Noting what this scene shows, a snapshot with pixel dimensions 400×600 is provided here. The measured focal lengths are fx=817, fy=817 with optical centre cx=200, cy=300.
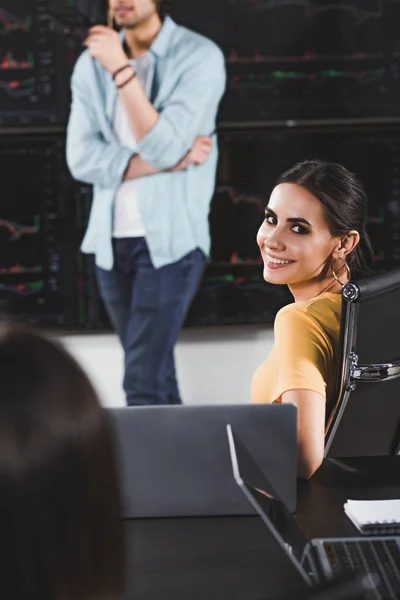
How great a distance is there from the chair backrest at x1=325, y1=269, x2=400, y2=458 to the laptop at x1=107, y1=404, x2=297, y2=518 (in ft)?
1.24

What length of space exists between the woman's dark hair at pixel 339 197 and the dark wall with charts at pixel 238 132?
1.29 metres

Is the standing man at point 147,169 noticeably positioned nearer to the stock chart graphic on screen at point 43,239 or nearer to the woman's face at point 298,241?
the stock chart graphic on screen at point 43,239

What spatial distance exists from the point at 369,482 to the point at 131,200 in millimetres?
1960

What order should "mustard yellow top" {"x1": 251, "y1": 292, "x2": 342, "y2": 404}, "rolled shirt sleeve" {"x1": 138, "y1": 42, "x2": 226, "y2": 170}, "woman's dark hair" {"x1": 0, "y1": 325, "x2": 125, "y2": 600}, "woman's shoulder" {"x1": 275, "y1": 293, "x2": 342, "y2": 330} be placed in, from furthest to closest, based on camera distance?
1. "rolled shirt sleeve" {"x1": 138, "y1": 42, "x2": 226, "y2": 170}
2. "woman's shoulder" {"x1": 275, "y1": 293, "x2": 342, "y2": 330}
3. "mustard yellow top" {"x1": 251, "y1": 292, "x2": 342, "y2": 404}
4. "woman's dark hair" {"x1": 0, "y1": 325, "x2": 125, "y2": 600}

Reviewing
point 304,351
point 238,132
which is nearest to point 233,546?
point 304,351

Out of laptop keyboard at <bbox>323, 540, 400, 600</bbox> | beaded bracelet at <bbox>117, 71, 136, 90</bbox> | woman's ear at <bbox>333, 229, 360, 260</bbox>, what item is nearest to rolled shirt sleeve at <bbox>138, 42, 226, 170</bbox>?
beaded bracelet at <bbox>117, 71, 136, 90</bbox>

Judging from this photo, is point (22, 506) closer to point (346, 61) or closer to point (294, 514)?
point (294, 514)

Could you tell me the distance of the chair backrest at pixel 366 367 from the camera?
160 centimetres

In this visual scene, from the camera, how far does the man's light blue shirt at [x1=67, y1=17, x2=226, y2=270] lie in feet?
10.1

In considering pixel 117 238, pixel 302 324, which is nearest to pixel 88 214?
pixel 117 238

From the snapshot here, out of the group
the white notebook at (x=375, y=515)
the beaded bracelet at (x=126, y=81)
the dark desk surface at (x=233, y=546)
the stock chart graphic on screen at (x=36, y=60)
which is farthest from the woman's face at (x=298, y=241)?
the stock chart graphic on screen at (x=36, y=60)

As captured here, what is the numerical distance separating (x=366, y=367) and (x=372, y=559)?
61 cm

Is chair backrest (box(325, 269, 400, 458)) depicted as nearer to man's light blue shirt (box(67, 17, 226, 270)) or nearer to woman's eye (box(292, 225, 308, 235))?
woman's eye (box(292, 225, 308, 235))

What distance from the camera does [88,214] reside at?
3178mm
